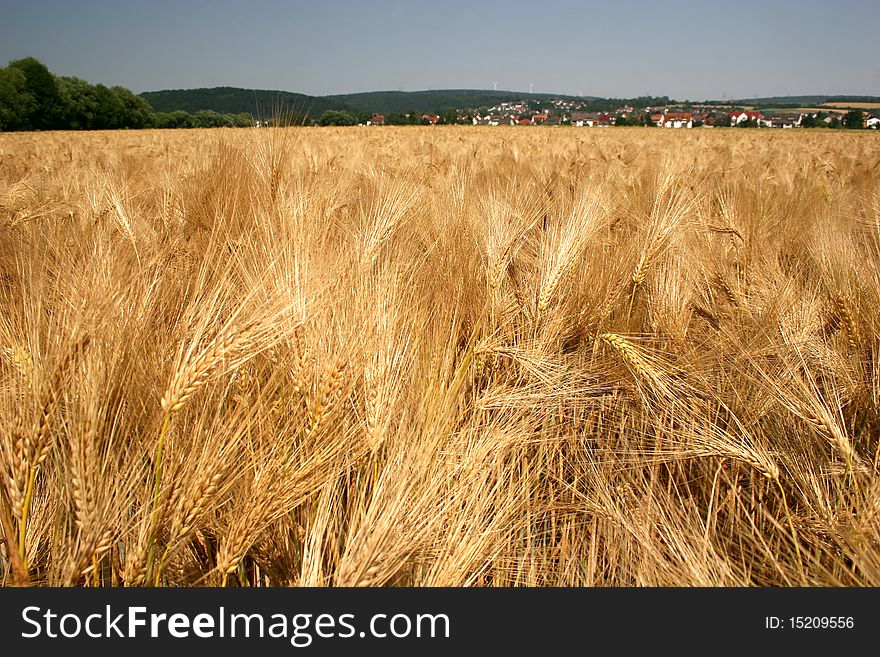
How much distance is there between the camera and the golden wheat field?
751mm

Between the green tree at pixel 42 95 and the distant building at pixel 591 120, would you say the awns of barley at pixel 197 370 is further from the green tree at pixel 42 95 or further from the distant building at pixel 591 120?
the green tree at pixel 42 95

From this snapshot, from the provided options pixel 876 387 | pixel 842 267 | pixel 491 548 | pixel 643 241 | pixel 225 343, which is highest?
pixel 643 241

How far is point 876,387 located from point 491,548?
3.26ft

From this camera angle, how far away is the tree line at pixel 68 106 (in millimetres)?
34938


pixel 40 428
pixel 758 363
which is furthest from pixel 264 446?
pixel 758 363

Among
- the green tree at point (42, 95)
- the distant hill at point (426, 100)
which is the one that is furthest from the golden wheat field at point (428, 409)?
the distant hill at point (426, 100)

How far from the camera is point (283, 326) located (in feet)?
3.01

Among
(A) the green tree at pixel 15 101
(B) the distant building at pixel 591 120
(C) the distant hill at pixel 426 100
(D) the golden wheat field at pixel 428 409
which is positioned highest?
(C) the distant hill at pixel 426 100

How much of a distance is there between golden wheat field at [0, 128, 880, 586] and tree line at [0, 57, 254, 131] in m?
37.0

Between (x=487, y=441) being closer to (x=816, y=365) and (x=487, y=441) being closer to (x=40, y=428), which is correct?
(x=40, y=428)

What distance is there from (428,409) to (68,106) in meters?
52.3

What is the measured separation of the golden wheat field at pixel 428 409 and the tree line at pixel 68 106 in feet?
121

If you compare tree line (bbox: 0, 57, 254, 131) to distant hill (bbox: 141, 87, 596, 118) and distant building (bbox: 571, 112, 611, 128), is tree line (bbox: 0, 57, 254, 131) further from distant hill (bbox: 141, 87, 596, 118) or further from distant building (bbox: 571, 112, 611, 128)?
distant building (bbox: 571, 112, 611, 128)

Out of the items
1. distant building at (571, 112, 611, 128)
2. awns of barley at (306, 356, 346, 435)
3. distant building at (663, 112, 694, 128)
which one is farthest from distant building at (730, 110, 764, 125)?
awns of barley at (306, 356, 346, 435)
